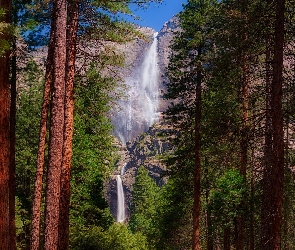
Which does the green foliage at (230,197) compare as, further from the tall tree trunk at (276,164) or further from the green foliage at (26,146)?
the green foliage at (26,146)

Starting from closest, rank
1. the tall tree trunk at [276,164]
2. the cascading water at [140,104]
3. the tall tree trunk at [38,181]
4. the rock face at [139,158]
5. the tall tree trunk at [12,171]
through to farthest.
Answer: the tall tree trunk at [276,164], the tall tree trunk at [12,171], the tall tree trunk at [38,181], the rock face at [139,158], the cascading water at [140,104]

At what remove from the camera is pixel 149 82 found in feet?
496

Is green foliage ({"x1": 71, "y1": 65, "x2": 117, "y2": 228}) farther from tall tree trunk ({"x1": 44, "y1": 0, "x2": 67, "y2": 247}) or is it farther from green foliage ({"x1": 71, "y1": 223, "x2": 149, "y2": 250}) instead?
tall tree trunk ({"x1": 44, "y1": 0, "x2": 67, "y2": 247})

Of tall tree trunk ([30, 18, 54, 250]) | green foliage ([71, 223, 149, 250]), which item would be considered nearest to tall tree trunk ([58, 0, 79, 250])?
tall tree trunk ([30, 18, 54, 250])

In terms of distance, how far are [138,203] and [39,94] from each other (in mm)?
27949

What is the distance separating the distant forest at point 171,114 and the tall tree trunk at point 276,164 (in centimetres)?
2

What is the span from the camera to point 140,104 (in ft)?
464

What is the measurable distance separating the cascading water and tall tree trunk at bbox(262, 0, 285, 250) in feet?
373

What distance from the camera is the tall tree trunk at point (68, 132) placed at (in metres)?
8.06

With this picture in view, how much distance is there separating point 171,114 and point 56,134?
29.0ft

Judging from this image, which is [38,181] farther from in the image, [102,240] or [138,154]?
[138,154]

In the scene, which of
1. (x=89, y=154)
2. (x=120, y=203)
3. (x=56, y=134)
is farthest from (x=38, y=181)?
(x=120, y=203)

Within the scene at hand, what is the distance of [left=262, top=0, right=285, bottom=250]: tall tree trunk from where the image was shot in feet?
23.1

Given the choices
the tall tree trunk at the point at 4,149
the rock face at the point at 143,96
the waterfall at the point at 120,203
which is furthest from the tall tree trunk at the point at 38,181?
the rock face at the point at 143,96
